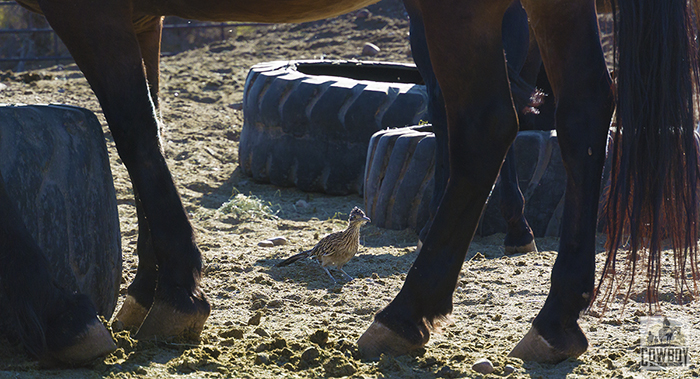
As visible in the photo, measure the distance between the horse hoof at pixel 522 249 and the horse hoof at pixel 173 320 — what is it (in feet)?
6.46

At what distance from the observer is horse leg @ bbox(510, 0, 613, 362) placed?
232 centimetres

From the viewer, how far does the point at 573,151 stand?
245cm

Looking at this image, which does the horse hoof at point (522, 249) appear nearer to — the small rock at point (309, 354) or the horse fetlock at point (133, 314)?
the small rock at point (309, 354)

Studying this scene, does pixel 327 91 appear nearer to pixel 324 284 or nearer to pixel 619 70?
pixel 324 284

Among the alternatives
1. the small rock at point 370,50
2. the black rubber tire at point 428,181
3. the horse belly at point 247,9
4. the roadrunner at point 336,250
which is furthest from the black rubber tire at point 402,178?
the small rock at point 370,50

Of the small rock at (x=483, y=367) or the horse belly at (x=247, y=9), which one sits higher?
the horse belly at (x=247, y=9)

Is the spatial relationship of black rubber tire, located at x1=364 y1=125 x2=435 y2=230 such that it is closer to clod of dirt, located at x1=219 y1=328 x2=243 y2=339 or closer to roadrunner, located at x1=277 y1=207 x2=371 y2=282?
roadrunner, located at x1=277 y1=207 x2=371 y2=282

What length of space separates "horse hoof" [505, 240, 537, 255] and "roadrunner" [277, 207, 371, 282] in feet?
2.73

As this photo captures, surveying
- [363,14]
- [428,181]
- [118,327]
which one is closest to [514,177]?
[428,181]

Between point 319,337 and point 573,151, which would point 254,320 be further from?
point 573,151

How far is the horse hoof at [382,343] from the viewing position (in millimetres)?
2312

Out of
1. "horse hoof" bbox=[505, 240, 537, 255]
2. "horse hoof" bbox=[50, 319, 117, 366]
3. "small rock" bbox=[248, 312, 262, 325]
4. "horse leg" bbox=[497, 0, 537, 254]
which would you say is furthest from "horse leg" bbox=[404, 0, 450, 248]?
"horse hoof" bbox=[50, 319, 117, 366]

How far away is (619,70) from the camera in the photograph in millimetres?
2350

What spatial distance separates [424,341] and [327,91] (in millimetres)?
3316
